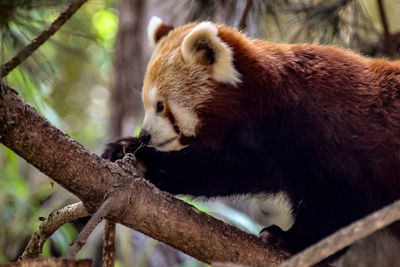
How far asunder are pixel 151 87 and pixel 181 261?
1864 millimetres

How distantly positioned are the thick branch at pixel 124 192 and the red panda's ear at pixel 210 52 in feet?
1.64

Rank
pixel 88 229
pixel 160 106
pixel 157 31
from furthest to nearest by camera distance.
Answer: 1. pixel 157 31
2. pixel 160 106
3. pixel 88 229

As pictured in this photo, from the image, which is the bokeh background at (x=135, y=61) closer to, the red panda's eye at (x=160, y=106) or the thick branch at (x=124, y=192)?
the thick branch at (x=124, y=192)

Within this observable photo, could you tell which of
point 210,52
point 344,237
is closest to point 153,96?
point 210,52

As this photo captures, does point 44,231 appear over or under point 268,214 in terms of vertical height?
over

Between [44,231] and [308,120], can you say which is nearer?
[44,231]

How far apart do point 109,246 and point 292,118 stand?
76 cm

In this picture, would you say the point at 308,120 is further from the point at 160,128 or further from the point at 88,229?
the point at 88,229

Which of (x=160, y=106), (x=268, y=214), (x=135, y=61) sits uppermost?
(x=160, y=106)

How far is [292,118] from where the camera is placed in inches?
78.2

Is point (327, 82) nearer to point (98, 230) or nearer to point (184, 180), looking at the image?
point (184, 180)

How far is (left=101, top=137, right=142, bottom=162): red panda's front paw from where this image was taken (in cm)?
211

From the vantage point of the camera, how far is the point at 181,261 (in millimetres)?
3695

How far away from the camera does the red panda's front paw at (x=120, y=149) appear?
2.11 metres
